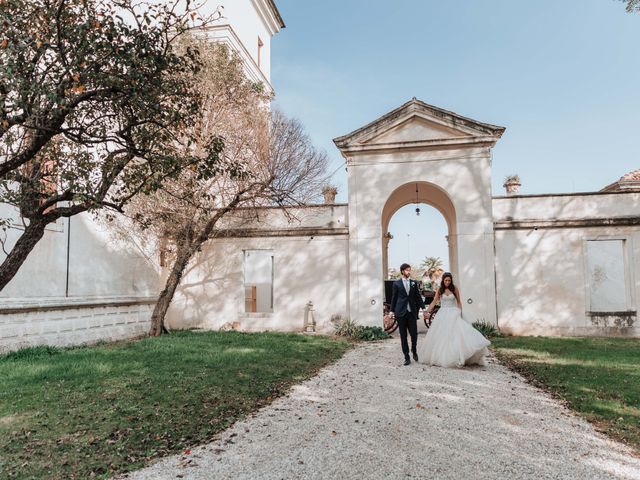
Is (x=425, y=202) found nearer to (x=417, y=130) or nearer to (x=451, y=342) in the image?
(x=417, y=130)

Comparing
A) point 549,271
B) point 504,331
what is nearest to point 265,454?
point 504,331

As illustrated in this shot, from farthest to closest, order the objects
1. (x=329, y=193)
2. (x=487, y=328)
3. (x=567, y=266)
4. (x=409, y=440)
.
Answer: (x=329, y=193) < (x=567, y=266) < (x=487, y=328) < (x=409, y=440)

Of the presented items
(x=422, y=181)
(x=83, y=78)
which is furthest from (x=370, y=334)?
(x=83, y=78)

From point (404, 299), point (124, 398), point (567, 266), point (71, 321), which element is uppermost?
point (567, 266)

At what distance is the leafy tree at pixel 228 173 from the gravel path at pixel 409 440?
7.55 metres

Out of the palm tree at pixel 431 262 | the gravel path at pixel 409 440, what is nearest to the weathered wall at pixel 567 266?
the gravel path at pixel 409 440

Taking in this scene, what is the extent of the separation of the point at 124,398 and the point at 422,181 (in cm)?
1061

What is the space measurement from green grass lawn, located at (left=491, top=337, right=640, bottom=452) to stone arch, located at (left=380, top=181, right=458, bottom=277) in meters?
4.57

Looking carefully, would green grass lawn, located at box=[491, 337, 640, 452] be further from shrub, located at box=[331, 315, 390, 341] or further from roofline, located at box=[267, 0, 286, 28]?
roofline, located at box=[267, 0, 286, 28]

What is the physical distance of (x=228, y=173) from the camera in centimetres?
1349

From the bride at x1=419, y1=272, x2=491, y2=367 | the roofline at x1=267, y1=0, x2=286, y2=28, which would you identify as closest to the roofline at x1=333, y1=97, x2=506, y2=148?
the bride at x1=419, y1=272, x2=491, y2=367

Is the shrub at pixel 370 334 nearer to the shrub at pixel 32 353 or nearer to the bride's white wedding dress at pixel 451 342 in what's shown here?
the bride's white wedding dress at pixel 451 342

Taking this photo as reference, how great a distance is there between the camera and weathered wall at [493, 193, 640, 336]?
1305 centimetres

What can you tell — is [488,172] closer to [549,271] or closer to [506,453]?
[549,271]
